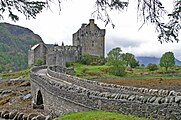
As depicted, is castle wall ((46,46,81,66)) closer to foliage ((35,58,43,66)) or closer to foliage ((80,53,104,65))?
foliage ((80,53,104,65))

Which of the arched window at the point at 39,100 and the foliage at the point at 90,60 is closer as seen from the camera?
the arched window at the point at 39,100

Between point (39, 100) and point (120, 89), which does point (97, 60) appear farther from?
point (120, 89)

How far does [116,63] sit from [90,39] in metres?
22.2

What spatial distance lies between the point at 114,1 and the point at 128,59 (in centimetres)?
7847

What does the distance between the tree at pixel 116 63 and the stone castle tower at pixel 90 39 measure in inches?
316

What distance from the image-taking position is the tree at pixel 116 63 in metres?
65.1

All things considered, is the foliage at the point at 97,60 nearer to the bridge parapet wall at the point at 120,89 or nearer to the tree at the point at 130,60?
the tree at the point at 130,60

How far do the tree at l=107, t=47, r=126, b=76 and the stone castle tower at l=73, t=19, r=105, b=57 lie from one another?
8.02 m

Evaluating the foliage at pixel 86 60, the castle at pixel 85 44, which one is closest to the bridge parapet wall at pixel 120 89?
the foliage at pixel 86 60

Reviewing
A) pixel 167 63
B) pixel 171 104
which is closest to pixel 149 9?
pixel 171 104

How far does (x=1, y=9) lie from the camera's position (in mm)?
12336

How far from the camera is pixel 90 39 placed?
92.5 metres

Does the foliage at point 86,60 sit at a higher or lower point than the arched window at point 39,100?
higher

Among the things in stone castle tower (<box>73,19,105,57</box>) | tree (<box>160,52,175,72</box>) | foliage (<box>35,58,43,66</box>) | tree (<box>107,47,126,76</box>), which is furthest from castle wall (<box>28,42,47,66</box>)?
tree (<box>160,52,175,72</box>)
